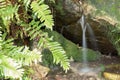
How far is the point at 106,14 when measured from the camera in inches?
170

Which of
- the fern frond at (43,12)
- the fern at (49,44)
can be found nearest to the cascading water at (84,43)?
the fern at (49,44)

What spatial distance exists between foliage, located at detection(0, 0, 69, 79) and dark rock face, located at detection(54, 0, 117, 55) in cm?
86

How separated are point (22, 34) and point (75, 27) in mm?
1389

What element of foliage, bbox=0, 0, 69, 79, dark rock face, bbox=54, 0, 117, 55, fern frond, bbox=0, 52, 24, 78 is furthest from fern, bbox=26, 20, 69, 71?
dark rock face, bbox=54, 0, 117, 55

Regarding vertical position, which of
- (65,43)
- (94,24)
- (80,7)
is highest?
(80,7)

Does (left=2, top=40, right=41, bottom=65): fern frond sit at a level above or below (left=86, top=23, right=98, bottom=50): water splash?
above

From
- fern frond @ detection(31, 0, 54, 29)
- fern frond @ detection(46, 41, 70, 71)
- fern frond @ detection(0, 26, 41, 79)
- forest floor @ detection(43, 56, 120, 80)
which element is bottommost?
forest floor @ detection(43, 56, 120, 80)

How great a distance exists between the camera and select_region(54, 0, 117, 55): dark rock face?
4527 millimetres

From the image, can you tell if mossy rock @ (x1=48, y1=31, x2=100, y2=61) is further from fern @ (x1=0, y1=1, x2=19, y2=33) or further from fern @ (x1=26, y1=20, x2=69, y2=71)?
fern @ (x1=0, y1=1, x2=19, y2=33)

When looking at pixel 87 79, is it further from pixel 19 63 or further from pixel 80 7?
pixel 19 63

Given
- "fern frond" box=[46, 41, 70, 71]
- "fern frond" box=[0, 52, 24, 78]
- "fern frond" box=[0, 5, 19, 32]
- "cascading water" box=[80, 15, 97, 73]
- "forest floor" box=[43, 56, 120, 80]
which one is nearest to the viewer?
"fern frond" box=[0, 52, 24, 78]

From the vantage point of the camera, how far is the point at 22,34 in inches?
148

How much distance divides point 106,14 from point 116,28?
0.28 metres

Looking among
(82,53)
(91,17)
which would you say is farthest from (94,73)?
(91,17)
